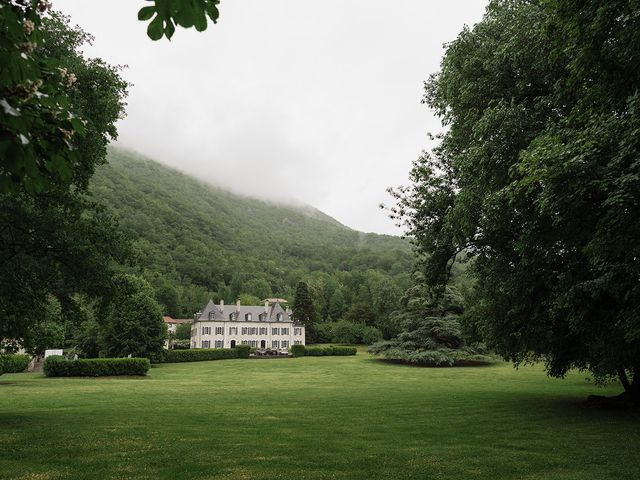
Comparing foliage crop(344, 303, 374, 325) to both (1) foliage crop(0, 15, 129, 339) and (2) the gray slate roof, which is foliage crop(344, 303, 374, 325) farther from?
(1) foliage crop(0, 15, 129, 339)

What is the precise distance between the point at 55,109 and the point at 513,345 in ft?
68.1

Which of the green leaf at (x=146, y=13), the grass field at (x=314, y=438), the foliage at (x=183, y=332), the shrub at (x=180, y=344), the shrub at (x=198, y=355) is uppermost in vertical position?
the foliage at (x=183, y=332)

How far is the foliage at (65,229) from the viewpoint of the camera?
14117 mm

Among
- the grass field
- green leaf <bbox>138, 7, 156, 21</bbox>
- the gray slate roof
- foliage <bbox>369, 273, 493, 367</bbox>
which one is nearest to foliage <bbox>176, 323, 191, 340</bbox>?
the gray slate roof

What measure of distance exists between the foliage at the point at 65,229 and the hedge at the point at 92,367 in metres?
31.4

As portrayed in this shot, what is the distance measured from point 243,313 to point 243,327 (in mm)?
2677

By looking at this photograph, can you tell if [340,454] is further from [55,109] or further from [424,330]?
[424,330]

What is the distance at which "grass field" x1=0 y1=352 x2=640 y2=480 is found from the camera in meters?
10.3

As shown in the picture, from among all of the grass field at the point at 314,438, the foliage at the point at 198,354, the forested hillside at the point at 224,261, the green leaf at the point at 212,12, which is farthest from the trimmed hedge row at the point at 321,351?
the green leaf at the point at 212,12

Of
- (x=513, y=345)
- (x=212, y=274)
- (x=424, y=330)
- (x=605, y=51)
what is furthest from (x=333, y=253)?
(x=605, y=51)

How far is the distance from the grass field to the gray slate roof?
6712 cm

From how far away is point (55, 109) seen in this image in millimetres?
3945

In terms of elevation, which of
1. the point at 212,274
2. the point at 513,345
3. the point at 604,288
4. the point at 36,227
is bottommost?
the point at 513,345

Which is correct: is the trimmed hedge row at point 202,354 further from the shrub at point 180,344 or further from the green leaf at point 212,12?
the green leaf at point 212,12
